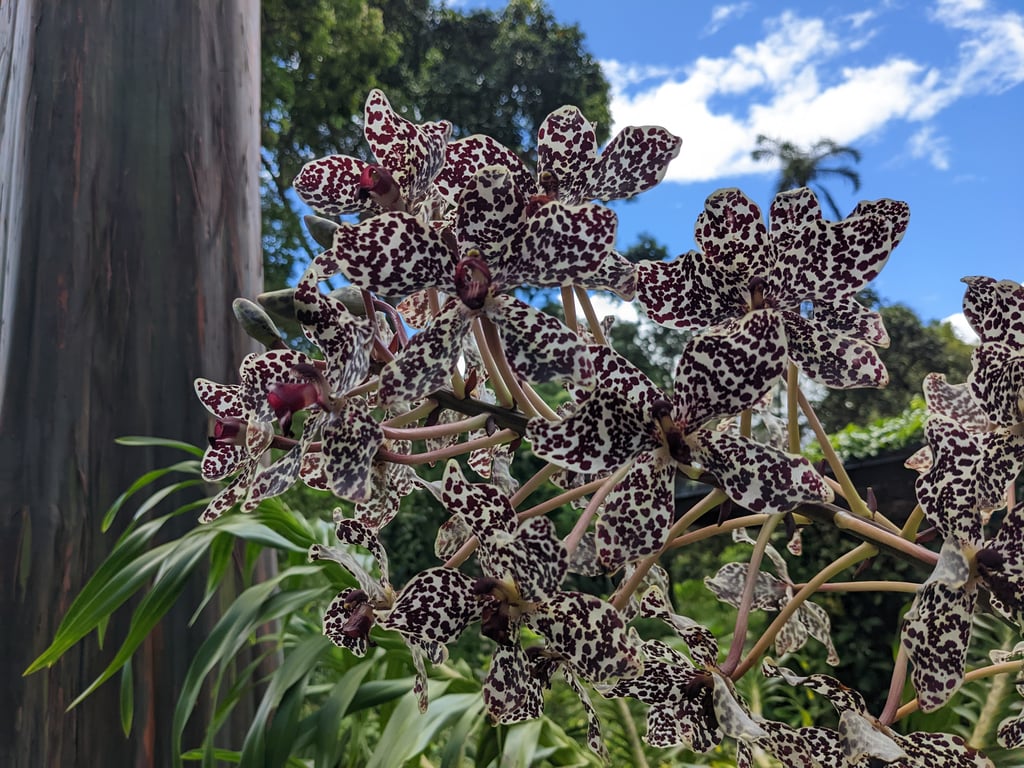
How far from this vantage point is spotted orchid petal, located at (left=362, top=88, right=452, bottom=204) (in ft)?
1.13

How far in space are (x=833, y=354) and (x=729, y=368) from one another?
83 mm

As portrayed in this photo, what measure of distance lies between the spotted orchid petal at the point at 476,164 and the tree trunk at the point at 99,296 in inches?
33.5

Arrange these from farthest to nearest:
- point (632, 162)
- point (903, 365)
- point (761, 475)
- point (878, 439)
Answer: point (903, 365) < point (878, 439) < point (632, 162) < point (761, 475)

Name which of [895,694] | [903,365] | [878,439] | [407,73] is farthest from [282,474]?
[903,365]

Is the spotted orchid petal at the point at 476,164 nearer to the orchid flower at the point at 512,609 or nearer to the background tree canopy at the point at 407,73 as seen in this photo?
the orchid flower at the point at 512,609

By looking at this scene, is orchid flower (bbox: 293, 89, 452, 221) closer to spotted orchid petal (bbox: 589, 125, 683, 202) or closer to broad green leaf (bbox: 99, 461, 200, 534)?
spotted orchid petal (bbox: 589, 125, 683, 202)

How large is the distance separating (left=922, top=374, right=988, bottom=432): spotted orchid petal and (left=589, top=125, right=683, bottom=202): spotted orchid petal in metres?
0.16

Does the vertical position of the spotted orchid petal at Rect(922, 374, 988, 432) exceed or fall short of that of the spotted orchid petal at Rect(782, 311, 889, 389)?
it falls short

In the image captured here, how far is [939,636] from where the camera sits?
0.26 metres

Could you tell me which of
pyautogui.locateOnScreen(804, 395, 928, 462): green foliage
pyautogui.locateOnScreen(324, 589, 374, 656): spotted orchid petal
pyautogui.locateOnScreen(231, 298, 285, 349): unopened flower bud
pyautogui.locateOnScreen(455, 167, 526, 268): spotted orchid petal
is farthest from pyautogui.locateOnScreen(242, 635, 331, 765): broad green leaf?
pyautogui.locateOnScreen(804, 395, 928, 462): green foliage

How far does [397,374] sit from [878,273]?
0.59ft

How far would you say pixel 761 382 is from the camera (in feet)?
0.83

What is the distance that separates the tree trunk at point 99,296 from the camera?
96 cm

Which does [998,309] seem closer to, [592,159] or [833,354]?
[833,354]
